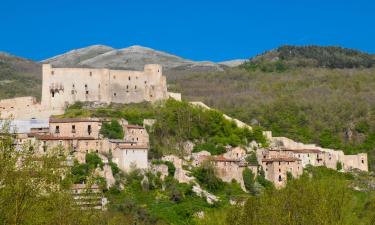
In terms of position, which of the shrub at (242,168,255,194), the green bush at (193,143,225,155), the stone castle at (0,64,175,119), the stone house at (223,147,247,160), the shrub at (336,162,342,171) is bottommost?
the shrub at (242,168,255,194)

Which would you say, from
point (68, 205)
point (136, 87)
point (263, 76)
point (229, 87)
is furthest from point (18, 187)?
point (263, 76)

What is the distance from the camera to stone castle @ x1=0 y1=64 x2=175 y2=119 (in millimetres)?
80062

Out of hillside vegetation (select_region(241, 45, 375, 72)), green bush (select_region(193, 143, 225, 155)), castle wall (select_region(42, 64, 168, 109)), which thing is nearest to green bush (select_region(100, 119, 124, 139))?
green bush (select_region(193, 143, 225, 155))

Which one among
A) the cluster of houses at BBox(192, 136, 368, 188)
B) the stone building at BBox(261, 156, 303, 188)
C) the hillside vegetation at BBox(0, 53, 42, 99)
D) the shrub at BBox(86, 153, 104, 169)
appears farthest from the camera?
the hillside vegetation at BBox(0, 53, 42, 99)

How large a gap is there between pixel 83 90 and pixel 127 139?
37.6ft

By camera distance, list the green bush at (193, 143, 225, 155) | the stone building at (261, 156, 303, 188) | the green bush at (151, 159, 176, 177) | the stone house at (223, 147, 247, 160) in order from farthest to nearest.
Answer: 1. the green bush at (193, 143, 225, 155)
2. the stone house at (223, 147, 247, 160)
3. the stone building at (261, 156, 303, 188)
4. the green bush at (151, 159, 176, 177)

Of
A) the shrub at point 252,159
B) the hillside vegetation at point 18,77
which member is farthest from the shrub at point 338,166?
the hillside vegetation at point 18,77

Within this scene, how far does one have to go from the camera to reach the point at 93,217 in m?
36.4

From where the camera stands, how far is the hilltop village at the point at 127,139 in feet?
221

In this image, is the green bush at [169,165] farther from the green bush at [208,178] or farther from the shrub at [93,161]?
the shrub at [93,161]

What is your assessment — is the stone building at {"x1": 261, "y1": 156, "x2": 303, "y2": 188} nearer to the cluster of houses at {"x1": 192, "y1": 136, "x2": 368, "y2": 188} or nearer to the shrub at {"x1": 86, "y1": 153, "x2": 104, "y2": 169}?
the cluster of houses at {"x1": 192, "y1": 136, "x2": 368, "y2": 188}

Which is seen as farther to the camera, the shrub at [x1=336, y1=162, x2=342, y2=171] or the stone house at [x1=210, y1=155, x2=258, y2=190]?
the shrub at [x1=336, y1=162, x2=342, y2=171]

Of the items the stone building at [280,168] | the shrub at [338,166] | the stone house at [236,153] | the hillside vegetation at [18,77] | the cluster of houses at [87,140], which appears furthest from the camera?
the hillside vegetation at [18,77]

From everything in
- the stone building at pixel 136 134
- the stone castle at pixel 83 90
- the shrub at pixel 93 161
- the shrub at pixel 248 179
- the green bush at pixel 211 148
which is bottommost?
the shrub at pixel 248 179
